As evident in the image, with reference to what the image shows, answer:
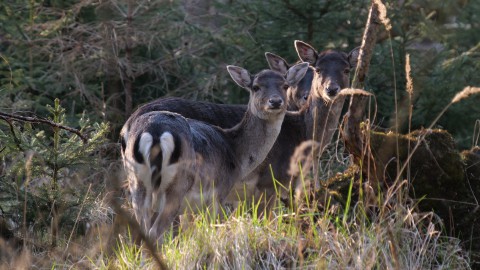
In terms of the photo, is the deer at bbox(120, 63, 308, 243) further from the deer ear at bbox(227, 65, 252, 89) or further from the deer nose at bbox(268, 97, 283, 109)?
the deer ear at bbox(227, 65, 252, 89)

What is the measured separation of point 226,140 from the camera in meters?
7.52

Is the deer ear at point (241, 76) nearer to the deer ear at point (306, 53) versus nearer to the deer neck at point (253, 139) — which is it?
the deer neck at point (253, 139)

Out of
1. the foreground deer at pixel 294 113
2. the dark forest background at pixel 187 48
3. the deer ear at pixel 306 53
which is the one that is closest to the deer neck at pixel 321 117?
the foreground deer at pixel 294 113

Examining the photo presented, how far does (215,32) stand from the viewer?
1198 cm

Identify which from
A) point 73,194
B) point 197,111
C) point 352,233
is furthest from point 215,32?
point 352,233

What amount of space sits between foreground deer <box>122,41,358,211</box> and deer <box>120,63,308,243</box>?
0.51 metres

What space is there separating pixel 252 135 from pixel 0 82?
3.93 m

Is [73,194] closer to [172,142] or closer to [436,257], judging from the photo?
[172,142]

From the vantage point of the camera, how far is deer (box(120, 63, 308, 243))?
612 centimetres

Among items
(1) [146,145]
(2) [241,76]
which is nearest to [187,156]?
(1) [146,145]

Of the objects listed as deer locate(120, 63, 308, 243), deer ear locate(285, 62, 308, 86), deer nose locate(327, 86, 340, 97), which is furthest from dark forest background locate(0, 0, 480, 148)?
deer locate(120, 63, 308, 243)

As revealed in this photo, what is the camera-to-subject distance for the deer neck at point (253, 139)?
7582 millimetres

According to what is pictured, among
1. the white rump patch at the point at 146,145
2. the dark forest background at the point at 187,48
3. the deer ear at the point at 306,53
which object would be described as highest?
the deer ear at the point at 306,53

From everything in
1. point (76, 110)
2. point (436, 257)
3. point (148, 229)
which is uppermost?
point (436, 257)
